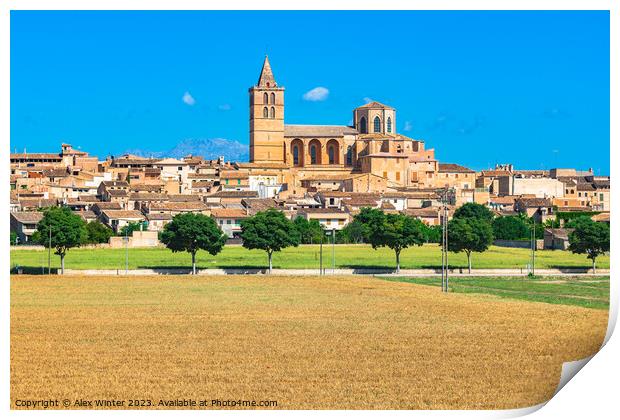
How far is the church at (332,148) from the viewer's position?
6297 centimetres

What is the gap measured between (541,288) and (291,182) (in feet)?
129

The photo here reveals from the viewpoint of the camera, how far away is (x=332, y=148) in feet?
225

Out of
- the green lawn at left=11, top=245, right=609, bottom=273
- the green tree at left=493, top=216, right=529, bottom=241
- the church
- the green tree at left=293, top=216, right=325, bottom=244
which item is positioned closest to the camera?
the green lawn at left=11, top=245, right=609, bottom=273

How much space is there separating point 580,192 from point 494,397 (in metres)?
53.0

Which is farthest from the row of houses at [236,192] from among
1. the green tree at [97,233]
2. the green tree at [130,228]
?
the green tree at [97,233]

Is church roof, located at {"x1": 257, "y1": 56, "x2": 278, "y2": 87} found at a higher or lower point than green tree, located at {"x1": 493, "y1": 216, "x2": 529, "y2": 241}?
higher

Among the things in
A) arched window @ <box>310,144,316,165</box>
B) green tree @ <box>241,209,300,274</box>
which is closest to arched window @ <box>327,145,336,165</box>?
arched window @ <box>310,144,316,165</box>

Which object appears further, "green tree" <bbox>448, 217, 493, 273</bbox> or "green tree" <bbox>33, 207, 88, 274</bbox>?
"green tree" <bbox>448, 217, 493, 273</bbox>

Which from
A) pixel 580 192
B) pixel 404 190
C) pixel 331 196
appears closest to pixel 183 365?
pixel 331 196

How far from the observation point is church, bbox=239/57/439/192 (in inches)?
2479

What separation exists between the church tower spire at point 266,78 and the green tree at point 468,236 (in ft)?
133

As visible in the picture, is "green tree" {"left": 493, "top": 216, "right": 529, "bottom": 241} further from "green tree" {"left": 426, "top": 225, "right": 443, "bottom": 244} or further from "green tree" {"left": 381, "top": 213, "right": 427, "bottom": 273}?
"green tree" {"left": 381, "top": 213, "right": 427, "bottom": 273}

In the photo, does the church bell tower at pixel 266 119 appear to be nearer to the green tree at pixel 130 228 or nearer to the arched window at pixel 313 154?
the arched window at pixel 313 154

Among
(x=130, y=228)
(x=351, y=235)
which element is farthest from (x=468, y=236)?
(x=130, y=228)
